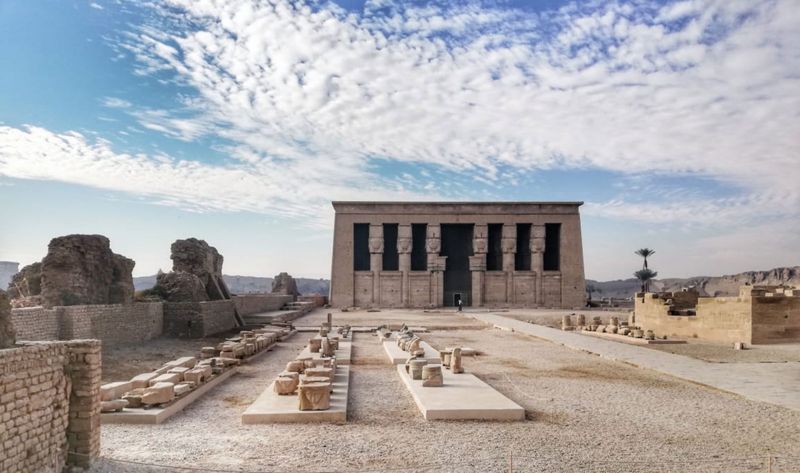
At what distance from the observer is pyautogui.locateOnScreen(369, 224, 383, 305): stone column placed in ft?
149

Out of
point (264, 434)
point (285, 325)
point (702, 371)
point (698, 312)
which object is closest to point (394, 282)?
point (285, 325)

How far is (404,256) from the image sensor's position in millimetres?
45781

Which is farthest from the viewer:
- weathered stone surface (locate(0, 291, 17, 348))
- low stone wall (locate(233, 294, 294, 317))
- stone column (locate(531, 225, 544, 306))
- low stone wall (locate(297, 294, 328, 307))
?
stone column (locate(531, 225, 544, 306))

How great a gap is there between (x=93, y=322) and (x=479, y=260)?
33.2 meters

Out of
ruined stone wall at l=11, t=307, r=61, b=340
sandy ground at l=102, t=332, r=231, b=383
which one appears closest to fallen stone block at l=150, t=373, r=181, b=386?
sandy ground at l=102, t=332, r=231, b=383

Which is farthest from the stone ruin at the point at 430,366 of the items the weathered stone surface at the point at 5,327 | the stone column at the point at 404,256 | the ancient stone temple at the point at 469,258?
the ancient stone temple at the point at 469,258

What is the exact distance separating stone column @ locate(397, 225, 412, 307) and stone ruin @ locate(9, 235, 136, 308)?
90.2 feet

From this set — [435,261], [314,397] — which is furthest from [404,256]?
[314,397]

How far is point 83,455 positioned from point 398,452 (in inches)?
136

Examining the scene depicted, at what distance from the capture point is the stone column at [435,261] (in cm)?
4543

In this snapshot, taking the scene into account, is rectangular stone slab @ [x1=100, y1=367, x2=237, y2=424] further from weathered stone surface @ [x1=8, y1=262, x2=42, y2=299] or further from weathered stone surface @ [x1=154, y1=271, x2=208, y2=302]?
weathered stone surface @ [x1=154, y1=271, x2=208, y2=302]

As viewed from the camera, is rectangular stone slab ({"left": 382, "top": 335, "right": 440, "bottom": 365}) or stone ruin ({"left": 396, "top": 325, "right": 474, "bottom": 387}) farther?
rectangular stone slab ({"left": 382, "top": 335, "right": 440, "bottom": 365})

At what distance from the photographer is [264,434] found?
8086 millimetres

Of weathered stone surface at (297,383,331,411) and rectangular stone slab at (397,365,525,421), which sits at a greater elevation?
weathered stone surface at (297,383,331,411)
